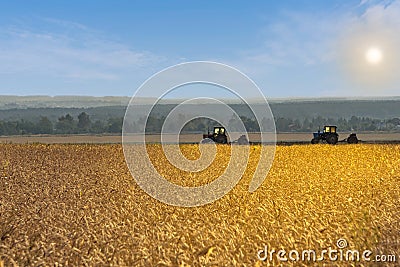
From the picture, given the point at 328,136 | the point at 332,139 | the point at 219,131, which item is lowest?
the point at 332,139

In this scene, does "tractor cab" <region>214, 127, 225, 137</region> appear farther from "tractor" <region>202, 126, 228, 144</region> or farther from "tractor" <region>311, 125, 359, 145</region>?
"tractor" <region>311, 125, 359, 145</region>

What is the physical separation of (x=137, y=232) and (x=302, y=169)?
14204mm

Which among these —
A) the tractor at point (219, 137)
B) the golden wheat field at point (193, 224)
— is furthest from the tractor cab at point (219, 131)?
the golden wheat field at point (193, 224)

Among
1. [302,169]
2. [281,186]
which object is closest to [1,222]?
[281,186]

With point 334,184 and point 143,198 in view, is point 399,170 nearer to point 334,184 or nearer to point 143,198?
point 334,184

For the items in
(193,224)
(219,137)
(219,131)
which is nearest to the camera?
(193,224)

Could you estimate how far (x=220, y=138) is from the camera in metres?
45.5

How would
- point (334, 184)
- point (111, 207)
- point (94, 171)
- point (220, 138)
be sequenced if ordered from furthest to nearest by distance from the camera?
point (220, 138)
point (94, 171)
point (334, 184)
point (111, 207)

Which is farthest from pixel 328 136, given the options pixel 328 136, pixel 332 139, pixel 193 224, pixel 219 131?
pixel 193 224

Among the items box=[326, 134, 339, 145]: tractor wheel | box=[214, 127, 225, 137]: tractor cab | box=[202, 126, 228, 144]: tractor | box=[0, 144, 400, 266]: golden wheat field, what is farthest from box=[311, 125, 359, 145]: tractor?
box=[0, 144, 400, 266]: golden wheat field

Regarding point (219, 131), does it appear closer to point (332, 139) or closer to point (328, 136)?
point (328, 136)

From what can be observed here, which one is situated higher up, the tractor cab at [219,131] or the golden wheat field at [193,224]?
the tractor cab at [219,131]

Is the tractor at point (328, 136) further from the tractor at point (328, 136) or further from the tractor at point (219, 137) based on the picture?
the tractor at point (219, 137)

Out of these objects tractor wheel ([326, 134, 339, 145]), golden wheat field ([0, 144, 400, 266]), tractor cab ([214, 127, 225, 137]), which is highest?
tractor cab ([214, 127, 225, 137])
